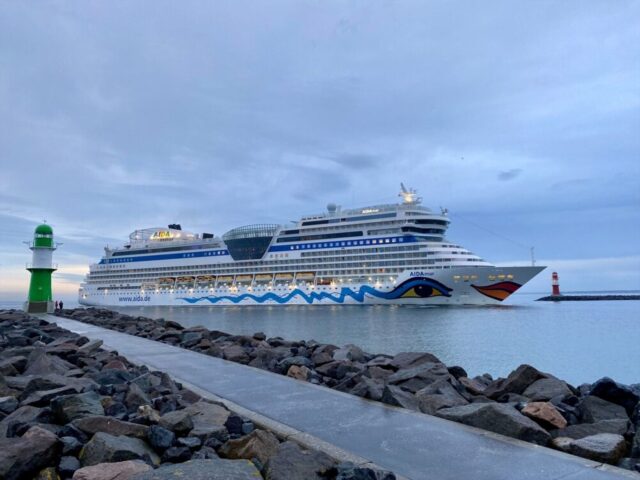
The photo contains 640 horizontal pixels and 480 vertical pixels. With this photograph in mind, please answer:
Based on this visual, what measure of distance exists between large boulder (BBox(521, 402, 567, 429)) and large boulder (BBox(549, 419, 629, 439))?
65mm

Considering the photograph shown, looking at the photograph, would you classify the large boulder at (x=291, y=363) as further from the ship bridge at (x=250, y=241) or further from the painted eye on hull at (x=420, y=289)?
the ship bridge at (x=250, y=241)

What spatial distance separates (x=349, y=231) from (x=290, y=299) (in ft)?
39.5

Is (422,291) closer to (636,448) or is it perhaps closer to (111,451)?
(636,448)

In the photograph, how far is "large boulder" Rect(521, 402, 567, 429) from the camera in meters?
4.57

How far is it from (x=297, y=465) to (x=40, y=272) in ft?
91.3

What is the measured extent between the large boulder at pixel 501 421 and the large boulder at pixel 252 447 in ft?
6.39

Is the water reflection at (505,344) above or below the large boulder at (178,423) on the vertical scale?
below

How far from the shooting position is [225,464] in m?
3.10

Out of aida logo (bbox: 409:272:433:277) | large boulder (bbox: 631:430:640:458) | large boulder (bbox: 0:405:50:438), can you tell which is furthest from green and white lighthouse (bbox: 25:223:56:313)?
aida logo (bbox: 409:272:433:277)

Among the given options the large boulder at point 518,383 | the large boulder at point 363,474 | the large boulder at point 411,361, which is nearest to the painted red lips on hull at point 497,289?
the large boulder at point 411,361

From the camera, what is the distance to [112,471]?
9.78 ft

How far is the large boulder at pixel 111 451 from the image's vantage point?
326cm

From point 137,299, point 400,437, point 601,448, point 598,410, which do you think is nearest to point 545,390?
point 598,410

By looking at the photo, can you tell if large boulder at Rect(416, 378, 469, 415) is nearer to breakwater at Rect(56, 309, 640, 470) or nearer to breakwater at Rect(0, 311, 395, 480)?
breakwater at Rect(56, 309, 640, 470)
